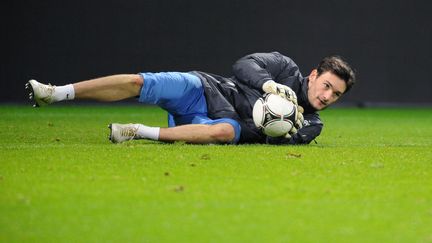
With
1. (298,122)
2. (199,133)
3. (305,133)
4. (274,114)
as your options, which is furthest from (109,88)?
(305,133)

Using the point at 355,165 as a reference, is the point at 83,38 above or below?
below

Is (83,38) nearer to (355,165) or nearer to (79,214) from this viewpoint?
(355,165)

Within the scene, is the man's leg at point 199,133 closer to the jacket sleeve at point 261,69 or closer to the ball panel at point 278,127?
the ball panel at point 278,127

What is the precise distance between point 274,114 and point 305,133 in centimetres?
58

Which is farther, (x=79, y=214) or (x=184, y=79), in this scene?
(x=184, y=79)

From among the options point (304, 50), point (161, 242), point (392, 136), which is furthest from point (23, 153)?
point (304, 50)

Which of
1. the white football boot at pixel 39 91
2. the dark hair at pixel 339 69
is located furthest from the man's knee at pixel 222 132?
the white football boot at pixel 39 91

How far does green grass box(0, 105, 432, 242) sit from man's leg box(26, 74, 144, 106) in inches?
13.2

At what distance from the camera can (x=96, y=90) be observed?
21.9 ft

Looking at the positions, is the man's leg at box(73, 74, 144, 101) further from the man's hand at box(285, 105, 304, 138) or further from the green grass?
the man's hand at box(285, 105, 304, 138)

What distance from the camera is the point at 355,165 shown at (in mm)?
5824

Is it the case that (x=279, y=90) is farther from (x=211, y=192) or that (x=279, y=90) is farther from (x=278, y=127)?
(x=211, y=192)

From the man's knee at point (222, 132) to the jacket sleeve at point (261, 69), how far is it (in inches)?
13.3

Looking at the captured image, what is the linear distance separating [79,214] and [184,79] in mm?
3060
